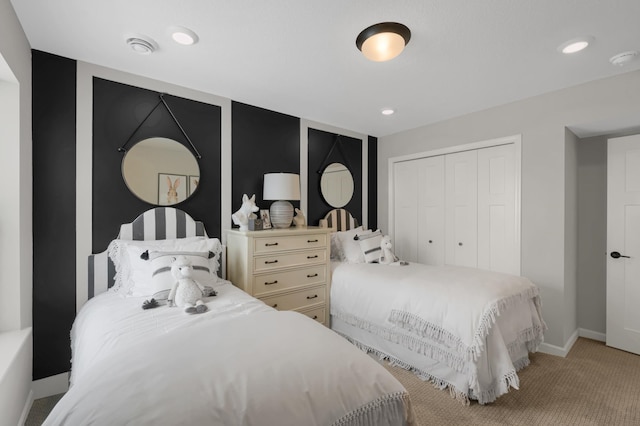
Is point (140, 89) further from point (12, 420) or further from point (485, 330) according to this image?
point (485, 330)

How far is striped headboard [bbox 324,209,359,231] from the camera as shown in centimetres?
380

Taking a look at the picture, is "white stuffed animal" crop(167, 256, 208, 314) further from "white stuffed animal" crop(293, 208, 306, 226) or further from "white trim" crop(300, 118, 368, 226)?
"white trim" crop(300, 118, 368, 226)

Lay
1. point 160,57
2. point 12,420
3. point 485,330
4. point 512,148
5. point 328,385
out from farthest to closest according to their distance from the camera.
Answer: point 512,148, point 160,57, point 485,330, point 12,420, point 328,385

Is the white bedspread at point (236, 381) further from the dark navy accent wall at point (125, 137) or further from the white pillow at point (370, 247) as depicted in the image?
the white pillow at point (370, 247)

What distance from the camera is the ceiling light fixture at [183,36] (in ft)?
5.98

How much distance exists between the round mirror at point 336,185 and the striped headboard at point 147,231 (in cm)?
160

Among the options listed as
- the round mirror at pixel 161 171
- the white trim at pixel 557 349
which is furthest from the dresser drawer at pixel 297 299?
the white trim at pixel 557 349

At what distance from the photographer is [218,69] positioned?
2.34 m

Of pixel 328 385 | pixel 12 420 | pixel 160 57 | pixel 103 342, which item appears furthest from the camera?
pixel 160 57

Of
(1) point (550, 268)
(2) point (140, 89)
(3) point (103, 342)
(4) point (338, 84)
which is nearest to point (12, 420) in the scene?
(3) point (103, 342)

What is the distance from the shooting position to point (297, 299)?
2850mm

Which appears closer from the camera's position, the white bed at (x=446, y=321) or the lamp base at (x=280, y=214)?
the white bed at (x=446, y=321)

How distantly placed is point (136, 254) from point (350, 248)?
2084 millimetres

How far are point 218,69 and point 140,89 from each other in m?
Answer: 0.71
